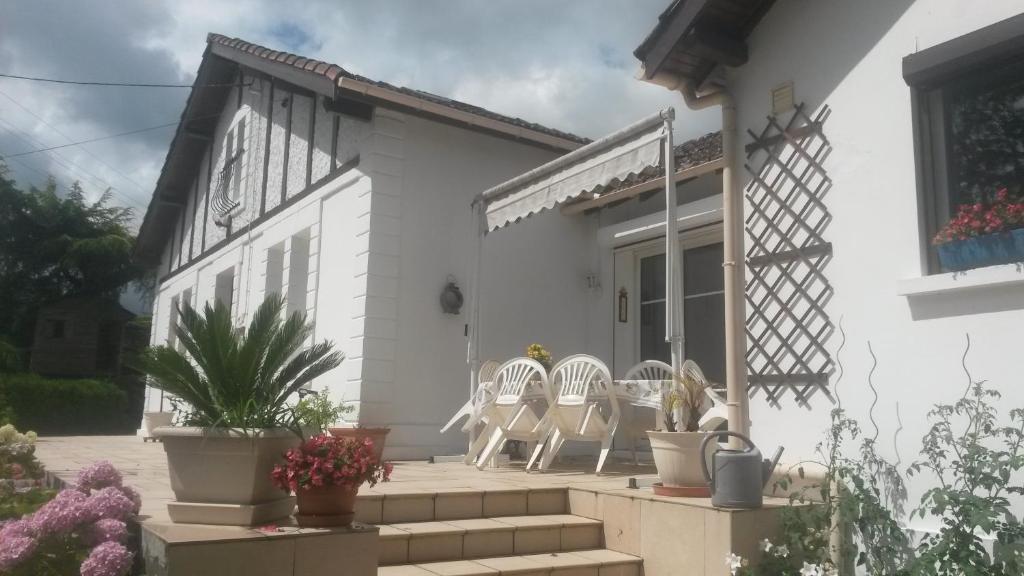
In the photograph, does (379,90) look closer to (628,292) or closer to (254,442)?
(628,292)

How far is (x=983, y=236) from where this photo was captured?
3.69 m

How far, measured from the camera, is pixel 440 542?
423 cm

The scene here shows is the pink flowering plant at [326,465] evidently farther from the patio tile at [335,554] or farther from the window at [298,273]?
the window at [298,273]

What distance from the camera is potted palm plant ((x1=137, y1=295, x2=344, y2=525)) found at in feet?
10.9

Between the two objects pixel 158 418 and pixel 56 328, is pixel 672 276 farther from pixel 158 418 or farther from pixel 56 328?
pixel 56 328

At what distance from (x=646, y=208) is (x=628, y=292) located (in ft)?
3.12

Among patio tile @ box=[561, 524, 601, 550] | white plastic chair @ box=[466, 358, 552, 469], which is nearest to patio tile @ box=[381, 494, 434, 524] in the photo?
patio tile @ box=[561, 524, 601, 550]

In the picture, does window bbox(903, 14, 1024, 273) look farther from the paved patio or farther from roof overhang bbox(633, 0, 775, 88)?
the paved patio

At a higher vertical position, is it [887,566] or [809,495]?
[809,495]

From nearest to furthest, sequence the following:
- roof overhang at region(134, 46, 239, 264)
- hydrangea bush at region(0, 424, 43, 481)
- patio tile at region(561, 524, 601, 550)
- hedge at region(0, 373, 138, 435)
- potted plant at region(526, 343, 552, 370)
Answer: patio tile at region(561, 524, 601, 550) → hydrangea bush at region(0, 424, 43, 481) → potted plant at region(526, 343, 552, 370) → roof overhang at region(134, 46, 239, 264) → hedge at region(0, 373, 138, 435)

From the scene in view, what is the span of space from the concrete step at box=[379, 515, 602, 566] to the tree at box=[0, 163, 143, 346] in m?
23.9

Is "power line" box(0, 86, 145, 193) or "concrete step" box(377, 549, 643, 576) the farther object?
"power line" box(0, 86, 145, 193)

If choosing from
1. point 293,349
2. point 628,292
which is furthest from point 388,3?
point 293,349

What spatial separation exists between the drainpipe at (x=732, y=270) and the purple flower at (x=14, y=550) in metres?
3.66
